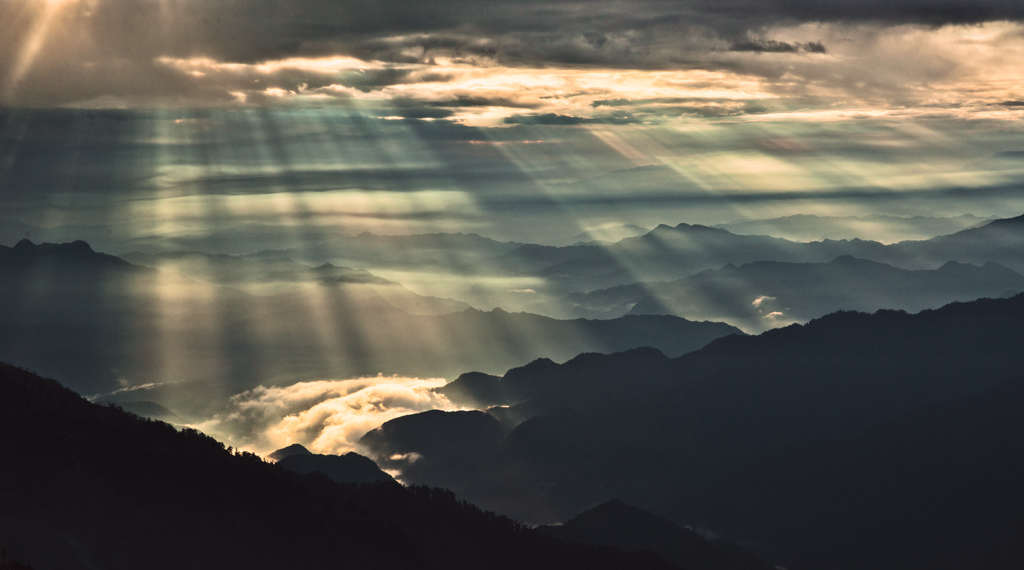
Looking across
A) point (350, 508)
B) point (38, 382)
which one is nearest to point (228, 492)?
point (350, 508)

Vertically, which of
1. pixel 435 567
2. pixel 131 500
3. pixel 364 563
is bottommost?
pixel 435 567

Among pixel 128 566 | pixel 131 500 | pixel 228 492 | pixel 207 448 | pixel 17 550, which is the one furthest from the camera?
pixel 207 448

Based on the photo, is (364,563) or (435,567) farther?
(435,567)

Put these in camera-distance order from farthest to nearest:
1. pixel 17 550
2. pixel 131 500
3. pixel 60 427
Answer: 1. pixel 60 427
2. pixel 131 500
3. pixel 17 550

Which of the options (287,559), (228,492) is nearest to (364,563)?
(287,559)

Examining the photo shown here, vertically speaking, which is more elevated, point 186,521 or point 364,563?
point 186,521

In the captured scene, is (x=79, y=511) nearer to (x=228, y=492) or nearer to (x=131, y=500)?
(x=131, y=500)

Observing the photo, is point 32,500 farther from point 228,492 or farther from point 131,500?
point 228,492
